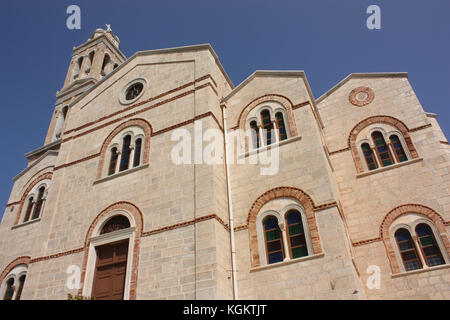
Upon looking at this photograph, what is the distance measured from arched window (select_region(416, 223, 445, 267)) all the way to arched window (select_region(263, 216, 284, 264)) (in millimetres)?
4732

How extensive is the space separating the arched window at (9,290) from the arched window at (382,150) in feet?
53.0

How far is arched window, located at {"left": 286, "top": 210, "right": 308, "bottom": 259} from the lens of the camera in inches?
444

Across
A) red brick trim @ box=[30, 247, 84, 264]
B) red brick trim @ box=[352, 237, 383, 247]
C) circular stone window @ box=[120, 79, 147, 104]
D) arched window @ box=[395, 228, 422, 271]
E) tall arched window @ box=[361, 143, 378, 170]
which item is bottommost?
arched window @ box=[395, 228, 422, 271]

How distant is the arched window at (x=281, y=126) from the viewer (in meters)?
14.0

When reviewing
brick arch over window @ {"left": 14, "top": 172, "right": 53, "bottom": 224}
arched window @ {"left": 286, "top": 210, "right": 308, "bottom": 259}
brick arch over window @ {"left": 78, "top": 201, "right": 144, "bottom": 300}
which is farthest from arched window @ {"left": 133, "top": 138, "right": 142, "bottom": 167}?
arched window @ {"left": 286, "top": 210, "right": 308, "bottom": 259}

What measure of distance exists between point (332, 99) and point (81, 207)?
38.9 feet

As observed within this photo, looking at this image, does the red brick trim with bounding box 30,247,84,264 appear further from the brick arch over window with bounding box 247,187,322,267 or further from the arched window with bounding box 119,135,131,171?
the brick arch over window with bounding box 247,187,322,267

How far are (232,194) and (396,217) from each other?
18.9ft

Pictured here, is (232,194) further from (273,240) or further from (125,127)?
(125,127)

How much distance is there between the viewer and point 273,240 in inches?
466

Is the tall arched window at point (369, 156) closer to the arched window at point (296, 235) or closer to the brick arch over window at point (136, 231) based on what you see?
the arched window at point (296, 235)

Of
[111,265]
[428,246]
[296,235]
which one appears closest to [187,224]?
[111,265]

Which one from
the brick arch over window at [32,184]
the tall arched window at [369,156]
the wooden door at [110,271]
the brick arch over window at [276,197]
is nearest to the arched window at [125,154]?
the wooden door at [110,271]
